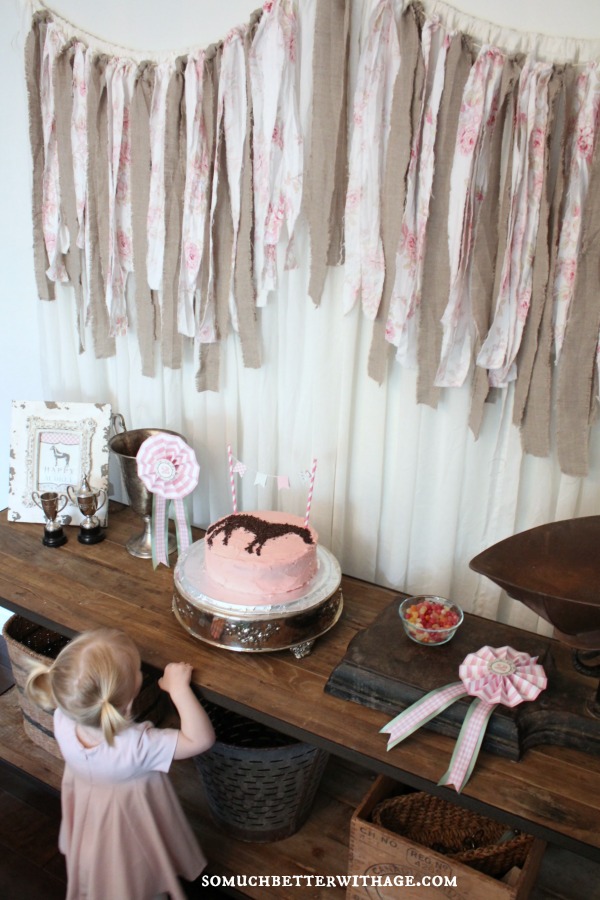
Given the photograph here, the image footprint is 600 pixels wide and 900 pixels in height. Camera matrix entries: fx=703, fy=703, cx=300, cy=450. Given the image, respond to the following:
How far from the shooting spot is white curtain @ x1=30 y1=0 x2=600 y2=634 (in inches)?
60.9

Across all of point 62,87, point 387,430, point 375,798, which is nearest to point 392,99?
point 387,430

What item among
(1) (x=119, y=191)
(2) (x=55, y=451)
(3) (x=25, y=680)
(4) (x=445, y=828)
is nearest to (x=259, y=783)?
(4) (x=445, y=828)

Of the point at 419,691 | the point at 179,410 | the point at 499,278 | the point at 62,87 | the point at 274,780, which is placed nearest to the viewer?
the point at 419,691

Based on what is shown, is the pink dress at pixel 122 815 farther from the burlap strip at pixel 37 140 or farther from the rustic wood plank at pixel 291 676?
the burlap strip at pixel 37 140

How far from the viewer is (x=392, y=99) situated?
1405mm

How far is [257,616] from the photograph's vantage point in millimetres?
1402

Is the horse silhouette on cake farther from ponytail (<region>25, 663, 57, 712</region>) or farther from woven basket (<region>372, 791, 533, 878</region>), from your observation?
woven basket (<region>372, 791, 533, 878</region>)

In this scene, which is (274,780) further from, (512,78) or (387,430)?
(512,78)

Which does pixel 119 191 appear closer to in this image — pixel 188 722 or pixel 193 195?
pixel 193 195

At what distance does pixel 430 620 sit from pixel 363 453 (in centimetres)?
46

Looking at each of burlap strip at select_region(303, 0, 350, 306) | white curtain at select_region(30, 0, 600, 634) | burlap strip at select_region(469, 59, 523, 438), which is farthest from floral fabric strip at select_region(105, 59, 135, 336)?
burlap strip at select_region(469, 59, 523, 438)

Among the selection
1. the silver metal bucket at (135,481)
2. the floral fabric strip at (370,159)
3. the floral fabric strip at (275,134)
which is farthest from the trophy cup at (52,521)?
the floral fabric strip at (370,159)

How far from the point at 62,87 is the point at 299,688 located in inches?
63.4

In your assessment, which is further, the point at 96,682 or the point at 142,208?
the point at 142,208
